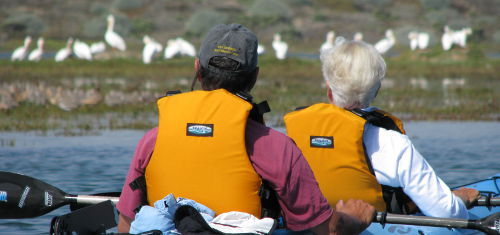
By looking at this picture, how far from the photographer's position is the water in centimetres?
952

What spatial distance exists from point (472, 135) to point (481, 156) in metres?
1.75

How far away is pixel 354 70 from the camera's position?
4.62m

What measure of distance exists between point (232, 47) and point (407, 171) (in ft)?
4.05

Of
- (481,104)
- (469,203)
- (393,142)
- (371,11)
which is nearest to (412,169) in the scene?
(393,142)

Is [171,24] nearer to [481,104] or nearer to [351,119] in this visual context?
[481,104]

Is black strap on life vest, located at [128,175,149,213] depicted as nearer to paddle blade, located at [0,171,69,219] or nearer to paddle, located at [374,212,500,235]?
paddle, located at [374,212,500,235]

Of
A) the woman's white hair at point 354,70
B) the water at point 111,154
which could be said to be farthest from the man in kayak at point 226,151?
the water at point 111,154

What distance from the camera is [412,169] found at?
4637 mm

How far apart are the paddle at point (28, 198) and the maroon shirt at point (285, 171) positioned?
1.70 m

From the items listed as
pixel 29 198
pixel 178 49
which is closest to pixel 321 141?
pixel 29 198

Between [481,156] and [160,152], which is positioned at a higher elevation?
[160,152]

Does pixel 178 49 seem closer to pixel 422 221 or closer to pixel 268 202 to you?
pixel 422 221

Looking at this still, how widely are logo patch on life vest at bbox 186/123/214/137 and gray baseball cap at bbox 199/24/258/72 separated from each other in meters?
0.28

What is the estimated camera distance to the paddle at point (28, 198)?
5559 mm
